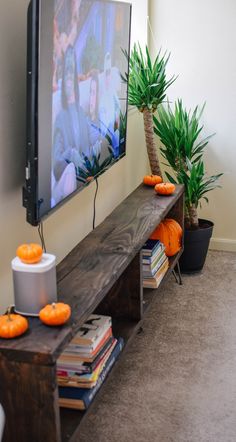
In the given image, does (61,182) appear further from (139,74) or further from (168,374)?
(139,74)

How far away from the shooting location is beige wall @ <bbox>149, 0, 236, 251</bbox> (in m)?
3.62

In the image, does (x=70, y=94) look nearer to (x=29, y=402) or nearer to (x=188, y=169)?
(x=29, y=402)

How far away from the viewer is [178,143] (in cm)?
346

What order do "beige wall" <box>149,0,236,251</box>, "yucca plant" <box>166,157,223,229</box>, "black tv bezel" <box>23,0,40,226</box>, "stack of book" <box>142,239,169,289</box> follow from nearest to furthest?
1. "black tv bezel" <box>23,0,40,226</box>
2. "stack of book" <box>142,239,169,289</box>
3. "yucca plant" <box>166,157,223,229</box>
4. "beige wall" <box>149,0,236,251</box>

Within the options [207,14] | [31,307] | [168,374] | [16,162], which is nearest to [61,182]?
[16,162]

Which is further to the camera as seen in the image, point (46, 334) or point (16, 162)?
point (16, 162)

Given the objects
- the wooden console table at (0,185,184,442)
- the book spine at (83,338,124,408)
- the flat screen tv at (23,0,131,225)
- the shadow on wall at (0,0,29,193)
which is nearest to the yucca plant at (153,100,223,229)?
the wooden console table at (0,185,184,442)

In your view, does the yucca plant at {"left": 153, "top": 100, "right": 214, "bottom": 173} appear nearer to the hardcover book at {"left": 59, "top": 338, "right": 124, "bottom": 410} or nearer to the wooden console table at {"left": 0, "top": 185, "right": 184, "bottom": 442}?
the wooden console table at {"left": 0, "top": 185, "right": 184, "bottom": 442}

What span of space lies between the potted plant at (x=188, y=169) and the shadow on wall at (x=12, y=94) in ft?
4.65

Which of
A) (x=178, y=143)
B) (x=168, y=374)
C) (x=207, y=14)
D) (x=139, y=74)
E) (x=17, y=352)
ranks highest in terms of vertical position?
(x=207, y=14)

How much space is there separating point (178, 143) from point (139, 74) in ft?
1.46

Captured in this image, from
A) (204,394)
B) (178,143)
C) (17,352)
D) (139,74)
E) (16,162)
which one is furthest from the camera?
(178,143)

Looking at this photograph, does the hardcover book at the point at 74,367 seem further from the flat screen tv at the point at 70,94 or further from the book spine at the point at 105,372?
the flat screen tv at the point at 70,94

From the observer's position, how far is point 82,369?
2090 mm
